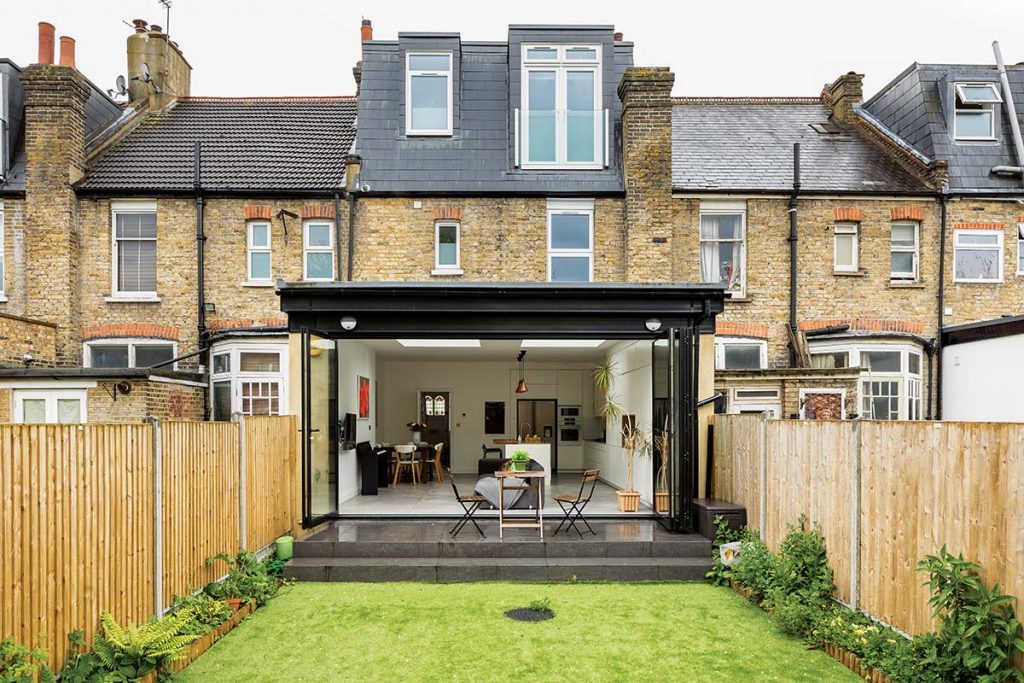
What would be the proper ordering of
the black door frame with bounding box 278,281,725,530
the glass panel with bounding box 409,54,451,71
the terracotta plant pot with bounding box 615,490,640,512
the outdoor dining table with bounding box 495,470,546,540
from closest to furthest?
the outdoor dining table with bounding box 495,470,546,540
the black door frame with bounding box 278,281,725,530
the terracotta plant pot with bounding box 615,490,640,512
the glass panel with bounding box 409,54,451,71

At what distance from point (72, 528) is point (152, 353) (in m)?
10.5

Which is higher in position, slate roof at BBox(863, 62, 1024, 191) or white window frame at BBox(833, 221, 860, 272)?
slate roof at BBox(863, 62, 1024, 191)

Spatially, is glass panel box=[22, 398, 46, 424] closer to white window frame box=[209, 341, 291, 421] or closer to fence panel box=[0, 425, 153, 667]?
white window frame box=[209, 341, 291, 421]

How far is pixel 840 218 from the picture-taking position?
1463 centimetres

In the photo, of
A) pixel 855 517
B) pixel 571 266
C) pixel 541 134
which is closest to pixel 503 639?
pixel 855 517

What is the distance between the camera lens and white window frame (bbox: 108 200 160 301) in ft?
46.6

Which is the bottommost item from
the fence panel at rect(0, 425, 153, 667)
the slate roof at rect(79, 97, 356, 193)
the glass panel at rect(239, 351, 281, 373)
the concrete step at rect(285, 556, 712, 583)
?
the concrete step at rect(285, 556, 712, 583)

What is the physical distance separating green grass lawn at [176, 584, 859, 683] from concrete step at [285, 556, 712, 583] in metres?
0.21

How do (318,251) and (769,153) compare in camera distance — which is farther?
(769,153)

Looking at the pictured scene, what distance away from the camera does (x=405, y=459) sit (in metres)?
15.3

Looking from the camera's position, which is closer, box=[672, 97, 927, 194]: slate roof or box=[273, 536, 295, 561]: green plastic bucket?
box=[273, 536, 295, 561]: green plastic bucket

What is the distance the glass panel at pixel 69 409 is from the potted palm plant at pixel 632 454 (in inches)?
330

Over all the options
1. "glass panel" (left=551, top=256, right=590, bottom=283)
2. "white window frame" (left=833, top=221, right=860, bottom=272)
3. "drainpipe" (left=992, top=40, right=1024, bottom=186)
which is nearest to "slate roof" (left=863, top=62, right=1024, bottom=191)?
"drainpipe" (left=992, top=40, right=1024, bottom=186)

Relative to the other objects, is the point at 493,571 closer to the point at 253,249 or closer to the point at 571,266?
the point at 571,266
